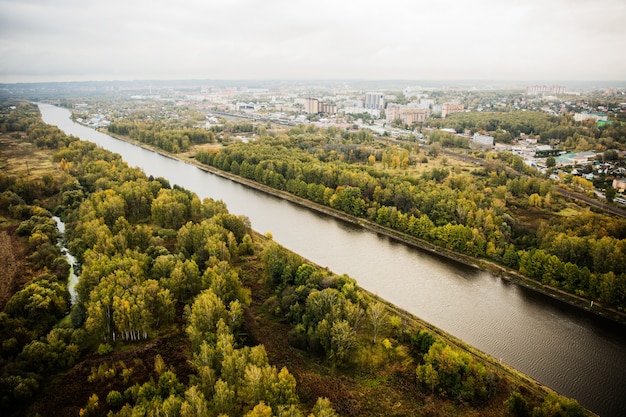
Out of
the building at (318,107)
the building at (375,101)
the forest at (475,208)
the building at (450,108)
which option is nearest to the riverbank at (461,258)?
the forest at (475,208)

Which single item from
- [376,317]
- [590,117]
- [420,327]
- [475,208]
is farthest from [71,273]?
[590,117]

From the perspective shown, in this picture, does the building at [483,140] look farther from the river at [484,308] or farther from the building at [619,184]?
the river at [484,308]

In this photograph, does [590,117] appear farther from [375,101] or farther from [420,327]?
[420,327]

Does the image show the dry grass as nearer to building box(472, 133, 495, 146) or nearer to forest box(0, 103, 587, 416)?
forest box(0, 103, 587, 416)

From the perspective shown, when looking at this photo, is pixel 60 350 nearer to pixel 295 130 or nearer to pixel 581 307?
pixel 581 307

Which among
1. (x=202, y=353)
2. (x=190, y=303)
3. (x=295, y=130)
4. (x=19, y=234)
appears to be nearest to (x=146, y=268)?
(x=190, y=303)
